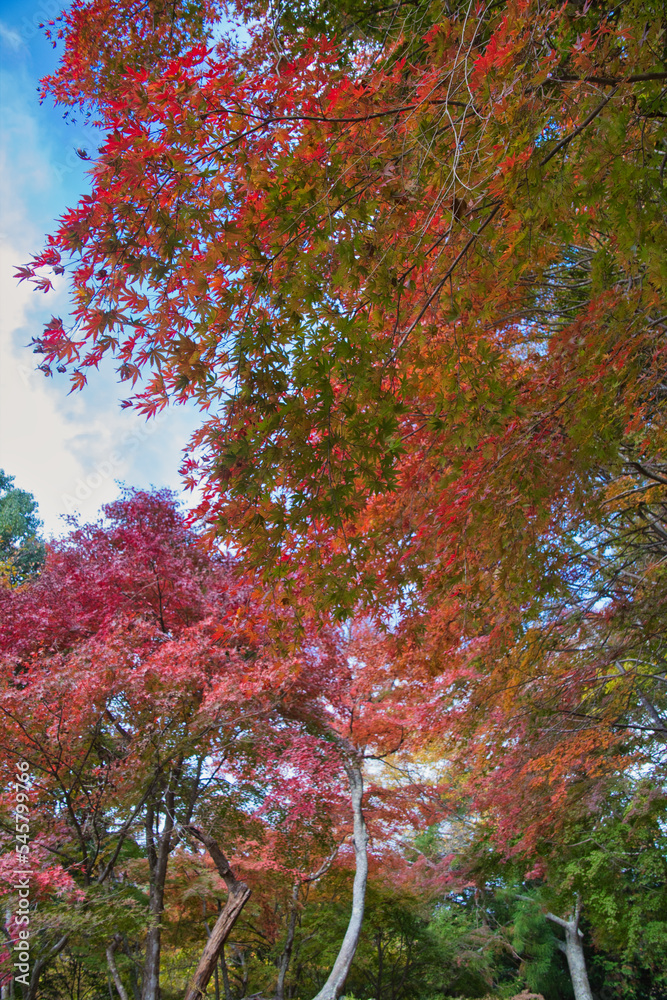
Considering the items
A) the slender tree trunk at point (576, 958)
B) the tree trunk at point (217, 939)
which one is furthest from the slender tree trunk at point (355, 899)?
the slender tree trunk at point (576, 958)

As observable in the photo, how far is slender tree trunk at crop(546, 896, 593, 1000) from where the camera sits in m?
12.0

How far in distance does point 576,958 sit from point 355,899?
7.69 m

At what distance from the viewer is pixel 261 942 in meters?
10.3

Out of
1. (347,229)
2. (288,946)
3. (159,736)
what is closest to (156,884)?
(159,736)

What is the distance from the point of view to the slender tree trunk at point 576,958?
1204cm

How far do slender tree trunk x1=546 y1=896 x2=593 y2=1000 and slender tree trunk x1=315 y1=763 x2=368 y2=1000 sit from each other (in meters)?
6.64

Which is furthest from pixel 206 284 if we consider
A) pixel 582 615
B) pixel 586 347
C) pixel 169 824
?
pixel 169 824

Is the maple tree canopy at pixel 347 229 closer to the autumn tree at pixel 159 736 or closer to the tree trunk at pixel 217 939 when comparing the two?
the autumn tree at pixel 159 736

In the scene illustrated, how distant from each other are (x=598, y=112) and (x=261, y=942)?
12.9m

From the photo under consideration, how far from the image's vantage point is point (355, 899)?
833 cm

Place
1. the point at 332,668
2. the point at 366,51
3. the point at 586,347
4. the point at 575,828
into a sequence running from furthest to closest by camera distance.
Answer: the point at 575,828 → the point at 332,668 → the point at 366,51 → the point at 586,347

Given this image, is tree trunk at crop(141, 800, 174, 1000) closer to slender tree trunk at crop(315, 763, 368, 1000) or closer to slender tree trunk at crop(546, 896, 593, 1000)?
slender tree trunk at crop(315, 763, 368, 1000)

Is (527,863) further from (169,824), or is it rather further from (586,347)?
(586,347)

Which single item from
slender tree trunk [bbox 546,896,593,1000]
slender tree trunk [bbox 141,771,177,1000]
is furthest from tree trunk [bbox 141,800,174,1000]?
slender tree trunk [bbox 546,896,593,1000]
